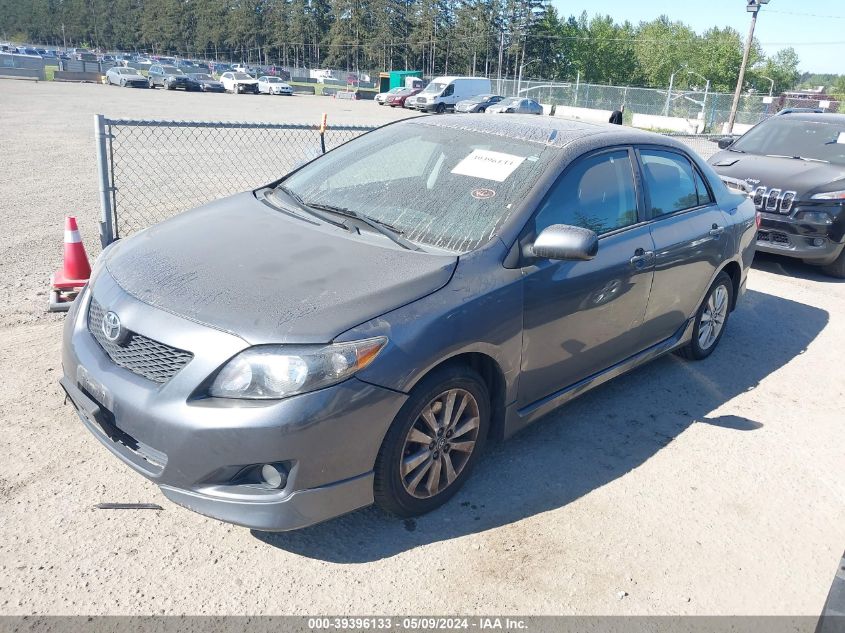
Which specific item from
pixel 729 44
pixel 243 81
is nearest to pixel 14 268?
pixel 243 81

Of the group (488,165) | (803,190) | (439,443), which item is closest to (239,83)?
(803,190)

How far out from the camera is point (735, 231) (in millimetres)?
4980

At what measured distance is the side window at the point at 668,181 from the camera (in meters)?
4.18

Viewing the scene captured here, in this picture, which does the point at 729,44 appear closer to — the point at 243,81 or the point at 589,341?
the point at 243,81

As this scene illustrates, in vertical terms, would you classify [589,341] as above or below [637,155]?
below

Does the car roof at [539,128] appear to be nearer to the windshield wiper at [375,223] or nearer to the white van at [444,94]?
the windshield wiper at [375,223]

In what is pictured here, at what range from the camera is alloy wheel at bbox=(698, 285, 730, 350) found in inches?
198

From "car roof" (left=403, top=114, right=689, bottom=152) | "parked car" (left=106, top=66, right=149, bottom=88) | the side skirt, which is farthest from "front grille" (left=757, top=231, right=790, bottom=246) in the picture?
"parked car" (left=106, top=66, right=149, bottom=88)

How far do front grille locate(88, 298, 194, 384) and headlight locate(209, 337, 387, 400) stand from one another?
193mm

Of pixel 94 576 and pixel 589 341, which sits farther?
pixel 589 341

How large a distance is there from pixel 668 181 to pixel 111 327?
3497mm

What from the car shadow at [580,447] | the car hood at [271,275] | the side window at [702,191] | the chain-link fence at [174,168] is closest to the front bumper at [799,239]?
the car shadow at [580,447]

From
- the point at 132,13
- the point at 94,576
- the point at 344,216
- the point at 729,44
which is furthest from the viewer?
the point at 132,13

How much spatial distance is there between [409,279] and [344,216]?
2.79 feet
